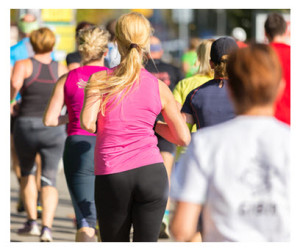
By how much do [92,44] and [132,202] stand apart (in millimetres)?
1871

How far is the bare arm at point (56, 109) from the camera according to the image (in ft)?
18.8

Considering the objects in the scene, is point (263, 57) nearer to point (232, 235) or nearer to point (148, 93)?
point (232, 235)

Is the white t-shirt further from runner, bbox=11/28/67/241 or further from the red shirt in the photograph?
runner, bbox=11/28/67/241

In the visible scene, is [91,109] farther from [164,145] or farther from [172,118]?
[164,145]

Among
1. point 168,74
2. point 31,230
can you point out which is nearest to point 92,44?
point 168,74

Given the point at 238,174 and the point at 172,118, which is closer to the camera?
the point at 238,174

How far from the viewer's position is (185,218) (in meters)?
2.92

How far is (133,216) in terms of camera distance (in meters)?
4.57

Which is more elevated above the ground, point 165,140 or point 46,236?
point 165,140

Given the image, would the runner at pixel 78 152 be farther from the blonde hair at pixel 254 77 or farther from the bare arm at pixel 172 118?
the blonde hair at pixel 254 77

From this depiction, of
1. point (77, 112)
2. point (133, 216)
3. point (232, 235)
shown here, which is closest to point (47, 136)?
point (77, 112)

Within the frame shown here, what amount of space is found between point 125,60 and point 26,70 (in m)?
3.18

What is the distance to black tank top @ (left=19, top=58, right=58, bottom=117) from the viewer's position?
7539 mm

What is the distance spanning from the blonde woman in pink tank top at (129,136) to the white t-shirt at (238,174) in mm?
1523
